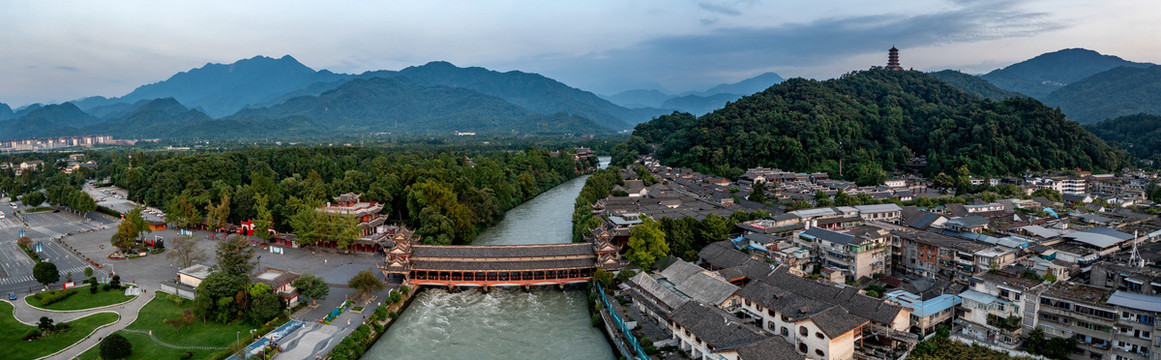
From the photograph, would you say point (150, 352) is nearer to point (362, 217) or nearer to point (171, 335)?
point (171, 335)

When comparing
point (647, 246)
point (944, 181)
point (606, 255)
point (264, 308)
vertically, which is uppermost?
point (944, 181)

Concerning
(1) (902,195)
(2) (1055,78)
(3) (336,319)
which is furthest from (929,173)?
(2) (1055,78)

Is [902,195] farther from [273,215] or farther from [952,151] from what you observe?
[273,215]

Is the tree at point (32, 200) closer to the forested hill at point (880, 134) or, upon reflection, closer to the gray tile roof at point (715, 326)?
the gray tile roof at point (715, 326)

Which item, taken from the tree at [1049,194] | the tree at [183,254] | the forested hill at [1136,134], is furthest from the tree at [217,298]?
the forested hill at [1136,134]

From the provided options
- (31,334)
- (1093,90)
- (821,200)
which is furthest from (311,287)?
(1093,90)

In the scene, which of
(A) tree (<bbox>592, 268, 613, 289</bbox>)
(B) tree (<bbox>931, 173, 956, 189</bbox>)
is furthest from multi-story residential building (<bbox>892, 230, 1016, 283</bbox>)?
(B) tree (<bbox>931, 173, 956, 189</bbox>)

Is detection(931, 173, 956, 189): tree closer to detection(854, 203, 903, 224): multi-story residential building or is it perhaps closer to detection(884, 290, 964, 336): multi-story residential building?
detection(854, 203, 903, 224): multi-story residential building
